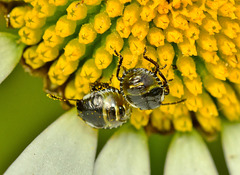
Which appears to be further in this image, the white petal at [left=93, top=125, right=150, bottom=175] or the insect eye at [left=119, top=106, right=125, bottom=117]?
the white petal at [left=93, top=125, right=150, bottom=175]

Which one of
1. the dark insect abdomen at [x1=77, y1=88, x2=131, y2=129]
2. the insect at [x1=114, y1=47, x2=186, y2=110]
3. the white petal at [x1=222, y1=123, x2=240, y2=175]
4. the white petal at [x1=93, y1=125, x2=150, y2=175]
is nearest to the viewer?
the insect at [x1=114, y1=47, x2=186, y2=110]

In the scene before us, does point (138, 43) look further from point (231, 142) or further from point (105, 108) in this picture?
point (231, 142)

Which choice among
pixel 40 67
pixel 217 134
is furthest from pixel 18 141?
pixel 217 134

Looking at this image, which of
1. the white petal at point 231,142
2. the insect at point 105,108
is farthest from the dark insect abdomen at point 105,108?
→ the white petal at point 231,142

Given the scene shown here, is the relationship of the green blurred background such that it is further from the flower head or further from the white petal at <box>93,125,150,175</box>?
the white petal at <box>93,125,150,175</box>

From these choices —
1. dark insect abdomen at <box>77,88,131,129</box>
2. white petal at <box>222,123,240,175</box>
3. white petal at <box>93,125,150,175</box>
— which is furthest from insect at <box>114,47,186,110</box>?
white petal at <box>222,123,240,175</box>
